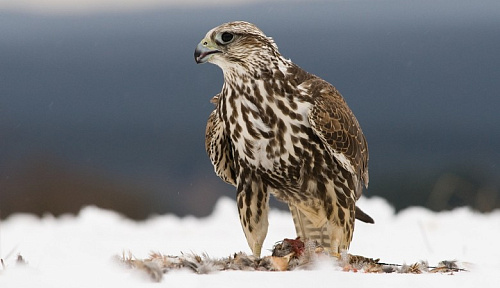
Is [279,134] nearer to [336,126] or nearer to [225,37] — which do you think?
[336,126]

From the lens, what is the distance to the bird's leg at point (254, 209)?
17.1ft

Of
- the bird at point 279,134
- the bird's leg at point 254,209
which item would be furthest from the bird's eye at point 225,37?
the bird's leg at point 254,209

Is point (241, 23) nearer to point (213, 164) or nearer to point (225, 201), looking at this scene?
point (213, 164)

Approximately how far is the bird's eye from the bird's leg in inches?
36.2

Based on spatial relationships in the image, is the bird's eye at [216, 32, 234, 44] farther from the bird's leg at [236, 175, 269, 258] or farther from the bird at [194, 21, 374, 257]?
the bird's leg at [236, 175, 269, 258]

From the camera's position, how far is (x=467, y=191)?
6.71 metres

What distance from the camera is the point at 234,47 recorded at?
4859 millimetres

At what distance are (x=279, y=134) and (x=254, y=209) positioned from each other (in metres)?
0.62

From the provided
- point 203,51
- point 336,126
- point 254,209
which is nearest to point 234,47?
point 203,51

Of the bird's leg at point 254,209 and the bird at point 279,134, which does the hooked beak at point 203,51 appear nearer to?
the bird at point 279,134

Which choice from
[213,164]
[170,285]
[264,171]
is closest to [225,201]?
[213,164]

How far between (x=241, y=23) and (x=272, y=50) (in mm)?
259

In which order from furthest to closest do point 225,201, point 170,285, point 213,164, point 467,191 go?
1. point 225,201
2. point 467,191
3. point 213,164
4. point 170,285

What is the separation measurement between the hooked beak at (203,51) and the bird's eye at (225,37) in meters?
0.06
